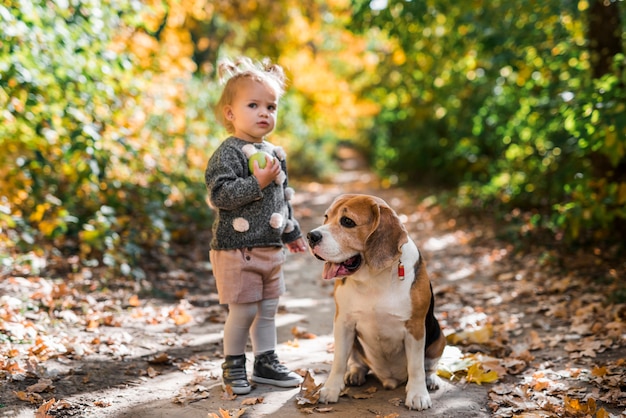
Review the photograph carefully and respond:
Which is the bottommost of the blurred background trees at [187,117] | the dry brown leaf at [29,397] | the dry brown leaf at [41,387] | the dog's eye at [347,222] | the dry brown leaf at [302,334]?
the dry brown leaf at [29,397]

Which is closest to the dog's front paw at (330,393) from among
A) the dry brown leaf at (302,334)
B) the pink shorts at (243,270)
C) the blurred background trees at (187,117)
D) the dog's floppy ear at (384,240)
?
the pink shorts at (243,270)

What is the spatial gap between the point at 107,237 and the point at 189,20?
7.80 metres

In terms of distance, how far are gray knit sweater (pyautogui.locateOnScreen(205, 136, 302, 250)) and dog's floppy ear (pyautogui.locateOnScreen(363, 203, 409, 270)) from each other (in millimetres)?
692

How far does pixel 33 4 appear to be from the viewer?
5035 millimetres

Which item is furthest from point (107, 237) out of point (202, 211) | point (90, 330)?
point (202, 211)

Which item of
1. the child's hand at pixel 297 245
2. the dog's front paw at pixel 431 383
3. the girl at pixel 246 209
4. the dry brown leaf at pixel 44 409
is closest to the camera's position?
the dry brown leaf at pixel 44 409

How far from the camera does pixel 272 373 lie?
381cm

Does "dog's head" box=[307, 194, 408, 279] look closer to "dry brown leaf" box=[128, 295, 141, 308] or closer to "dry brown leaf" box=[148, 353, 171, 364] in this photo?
"dry brown leaf" box=[148, 353, 171, 364]

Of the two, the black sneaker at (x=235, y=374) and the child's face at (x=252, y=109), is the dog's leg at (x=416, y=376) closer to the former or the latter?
the black sneaker at (x=235, y=374)

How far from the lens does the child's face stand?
360cm

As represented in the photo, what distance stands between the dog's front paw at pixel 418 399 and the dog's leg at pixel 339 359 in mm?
410

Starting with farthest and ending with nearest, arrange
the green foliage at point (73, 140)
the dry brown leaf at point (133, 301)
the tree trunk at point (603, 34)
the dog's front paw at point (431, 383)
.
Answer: the tree trunk at point (603, 34) < the dry brown leaf at point (133, 301) < the green foliage at point (73, 140) < the dog's front paw at point (431, 383)

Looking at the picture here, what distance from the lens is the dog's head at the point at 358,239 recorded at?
3211 millimetres

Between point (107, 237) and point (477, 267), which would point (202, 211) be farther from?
point (477, 267)
